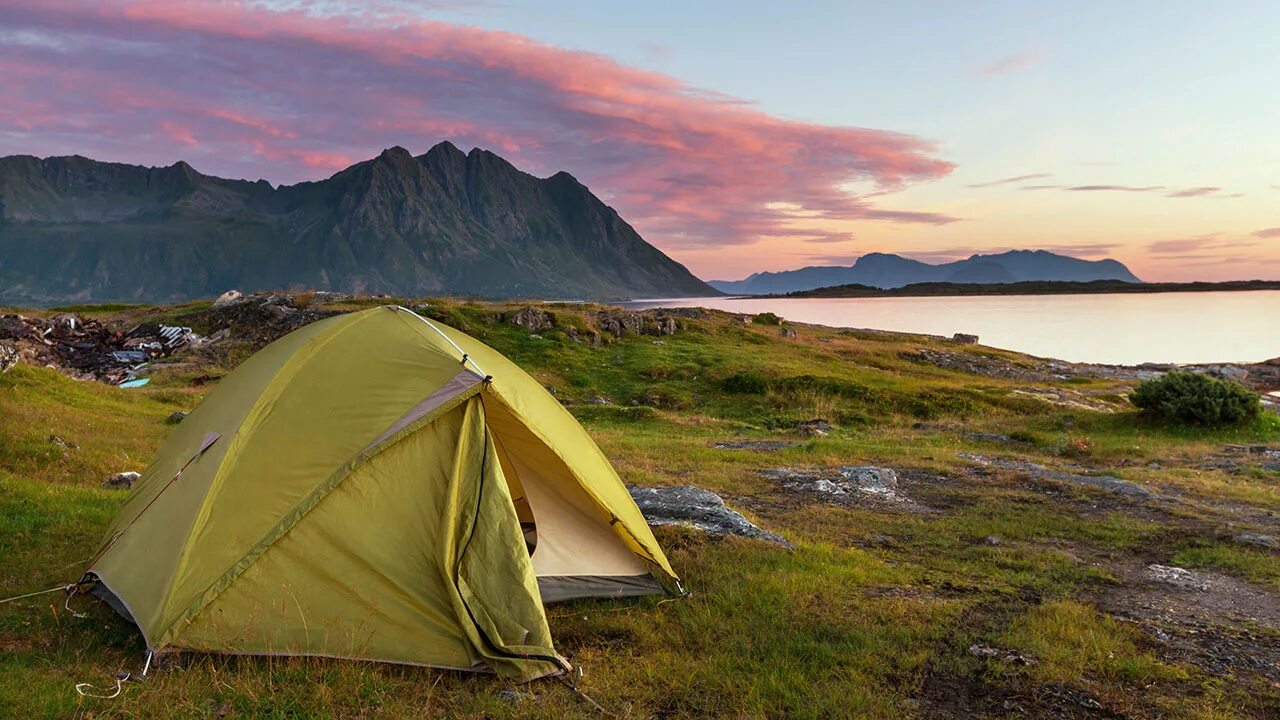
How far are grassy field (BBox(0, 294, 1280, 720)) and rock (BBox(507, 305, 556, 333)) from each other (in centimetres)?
2180

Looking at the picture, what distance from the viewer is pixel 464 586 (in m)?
7.22

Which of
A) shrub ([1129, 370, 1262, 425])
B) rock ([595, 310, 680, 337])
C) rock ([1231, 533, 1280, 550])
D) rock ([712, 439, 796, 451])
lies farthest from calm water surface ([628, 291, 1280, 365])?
rock ([1231, 533, 1280, 550])

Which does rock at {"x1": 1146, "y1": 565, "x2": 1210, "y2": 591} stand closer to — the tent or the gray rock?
the gray rock

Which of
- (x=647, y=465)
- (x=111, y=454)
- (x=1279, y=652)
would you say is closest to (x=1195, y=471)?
(x=1279, y=652)

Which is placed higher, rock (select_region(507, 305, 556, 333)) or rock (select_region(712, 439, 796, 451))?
rock (select_region(507, 305, 556, 333))

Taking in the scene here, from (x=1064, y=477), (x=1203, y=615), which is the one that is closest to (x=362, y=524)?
(x=1203, y=615)

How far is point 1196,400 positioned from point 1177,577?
1833cm

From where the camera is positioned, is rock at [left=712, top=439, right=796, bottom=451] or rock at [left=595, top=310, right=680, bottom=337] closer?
rock at [left=712, top=439, right=796, bottom=451]

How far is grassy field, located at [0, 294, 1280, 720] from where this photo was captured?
6.42 metres

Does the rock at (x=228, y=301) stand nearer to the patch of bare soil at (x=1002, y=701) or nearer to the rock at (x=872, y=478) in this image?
the rock at (x=872, y=478)

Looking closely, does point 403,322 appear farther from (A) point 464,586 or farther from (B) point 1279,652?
(B) point 1279,652

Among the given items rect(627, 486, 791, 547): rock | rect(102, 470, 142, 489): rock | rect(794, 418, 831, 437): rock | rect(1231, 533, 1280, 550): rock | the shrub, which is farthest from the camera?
rect(794, 418, 831, 437): rock

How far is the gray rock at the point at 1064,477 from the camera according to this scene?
51.8 feet

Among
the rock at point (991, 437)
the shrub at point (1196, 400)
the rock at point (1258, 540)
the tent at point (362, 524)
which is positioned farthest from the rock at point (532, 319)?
the rock at point (1258, 540)
